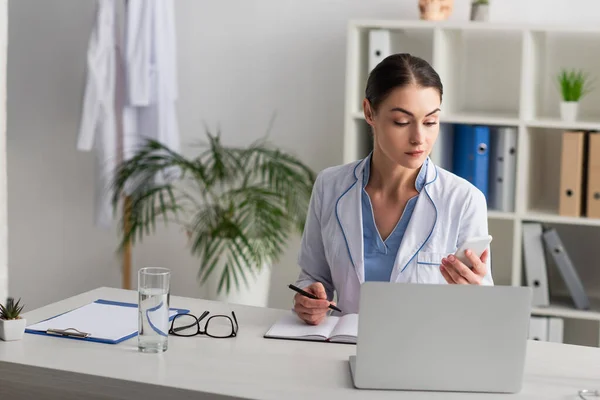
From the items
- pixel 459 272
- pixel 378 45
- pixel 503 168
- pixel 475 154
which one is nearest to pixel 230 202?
pixel 378 45

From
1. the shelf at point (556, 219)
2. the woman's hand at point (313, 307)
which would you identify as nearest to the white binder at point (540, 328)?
the shelf at point (556, 219)

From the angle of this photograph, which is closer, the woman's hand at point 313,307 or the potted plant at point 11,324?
the potted plant at point 11,324

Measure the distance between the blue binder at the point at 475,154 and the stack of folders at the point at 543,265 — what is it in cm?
26

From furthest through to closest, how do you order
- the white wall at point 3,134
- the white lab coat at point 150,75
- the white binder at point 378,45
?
the white lab coat at point 150,75, the white binder at point 378,45, the white wall at point 3,134

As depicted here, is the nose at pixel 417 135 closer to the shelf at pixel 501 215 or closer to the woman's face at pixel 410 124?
the woman's face at pixel 410 124

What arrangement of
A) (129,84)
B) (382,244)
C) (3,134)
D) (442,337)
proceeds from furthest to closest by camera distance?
1. (129,84)
2. (3,134)
3. (382,244)
4. (442,337)

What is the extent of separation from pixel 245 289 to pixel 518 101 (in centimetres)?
142

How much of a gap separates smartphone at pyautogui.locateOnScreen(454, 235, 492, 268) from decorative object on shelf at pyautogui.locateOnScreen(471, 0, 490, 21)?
1848 millimetres

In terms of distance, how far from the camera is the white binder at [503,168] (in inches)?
142

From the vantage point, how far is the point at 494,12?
12.7ft

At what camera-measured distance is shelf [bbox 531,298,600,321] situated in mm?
3590

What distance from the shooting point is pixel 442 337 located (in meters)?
1.78

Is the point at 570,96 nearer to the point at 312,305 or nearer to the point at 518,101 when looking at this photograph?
the point at 518,101

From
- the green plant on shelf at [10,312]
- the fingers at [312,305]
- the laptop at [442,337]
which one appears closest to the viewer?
the laptop at [442,337]
